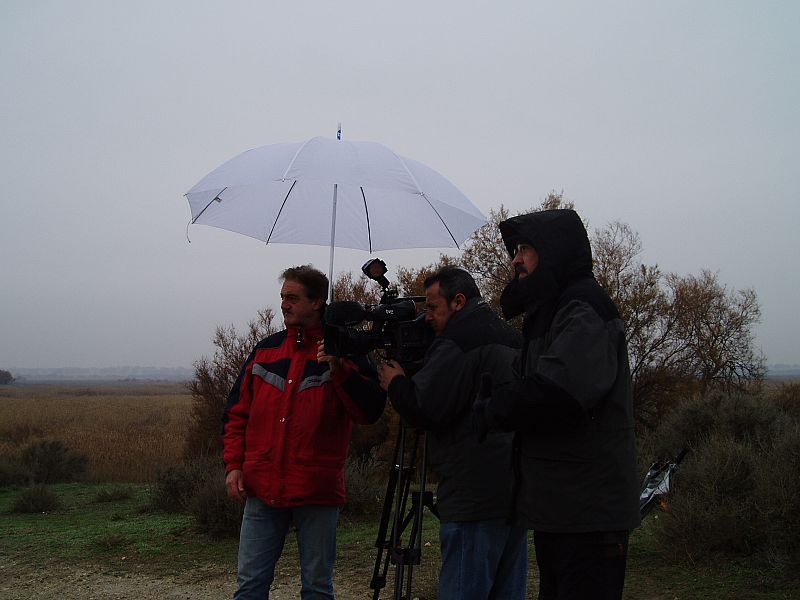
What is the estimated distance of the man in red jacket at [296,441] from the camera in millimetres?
3492

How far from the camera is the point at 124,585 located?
6.15m

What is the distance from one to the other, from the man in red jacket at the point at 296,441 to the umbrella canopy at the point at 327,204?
1.80 ft

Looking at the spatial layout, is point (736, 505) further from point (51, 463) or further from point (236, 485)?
point (51, 463)

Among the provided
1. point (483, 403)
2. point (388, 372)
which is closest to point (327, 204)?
point (388, 372)

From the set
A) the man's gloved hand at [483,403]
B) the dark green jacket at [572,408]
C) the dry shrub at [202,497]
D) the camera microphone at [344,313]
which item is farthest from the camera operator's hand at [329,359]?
the dry shrub at [202,497]

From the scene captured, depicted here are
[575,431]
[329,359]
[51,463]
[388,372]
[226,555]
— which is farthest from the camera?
[51,463]

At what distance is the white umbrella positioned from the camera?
4125 mm

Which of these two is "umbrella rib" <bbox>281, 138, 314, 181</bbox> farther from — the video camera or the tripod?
the tripod

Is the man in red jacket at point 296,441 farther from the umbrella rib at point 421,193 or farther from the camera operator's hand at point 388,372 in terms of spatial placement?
the umbrella rib at point 421,193

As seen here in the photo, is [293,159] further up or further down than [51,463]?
further up

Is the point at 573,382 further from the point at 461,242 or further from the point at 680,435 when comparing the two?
the point at 680,435

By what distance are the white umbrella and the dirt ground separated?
2885 mm

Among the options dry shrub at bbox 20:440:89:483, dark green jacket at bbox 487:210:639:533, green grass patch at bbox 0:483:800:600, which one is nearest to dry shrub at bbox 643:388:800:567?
green grass patch at bbox 0:483:800:600

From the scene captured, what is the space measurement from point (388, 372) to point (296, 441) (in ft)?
1.83
